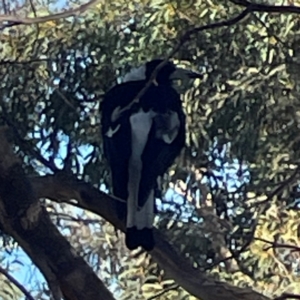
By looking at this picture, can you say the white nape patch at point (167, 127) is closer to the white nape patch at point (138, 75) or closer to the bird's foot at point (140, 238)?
the white nape patch at point (138, 75)

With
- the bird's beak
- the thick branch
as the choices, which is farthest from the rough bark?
the bird's beak

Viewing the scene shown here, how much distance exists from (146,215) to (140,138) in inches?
9.9

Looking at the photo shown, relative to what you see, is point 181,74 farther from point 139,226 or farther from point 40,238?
point 40,238

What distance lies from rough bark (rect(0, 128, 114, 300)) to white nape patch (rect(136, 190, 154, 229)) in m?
0.32

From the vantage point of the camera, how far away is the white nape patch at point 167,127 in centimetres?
257

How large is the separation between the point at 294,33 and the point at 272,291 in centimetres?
88

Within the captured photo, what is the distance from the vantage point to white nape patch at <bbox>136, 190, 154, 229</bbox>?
2.25 metres

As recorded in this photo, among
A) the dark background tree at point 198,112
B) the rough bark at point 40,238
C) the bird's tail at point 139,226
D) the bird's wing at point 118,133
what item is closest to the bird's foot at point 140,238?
the bird's tail at point 139,226

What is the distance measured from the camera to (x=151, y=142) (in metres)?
2.50

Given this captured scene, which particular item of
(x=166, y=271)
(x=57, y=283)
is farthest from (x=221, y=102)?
(x=57, y=283)

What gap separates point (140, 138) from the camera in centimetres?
251

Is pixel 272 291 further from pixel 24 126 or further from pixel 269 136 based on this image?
pixel 24 126

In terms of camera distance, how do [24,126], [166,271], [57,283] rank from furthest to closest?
1. [24,126]
2. [166,271]
3. [57,283]

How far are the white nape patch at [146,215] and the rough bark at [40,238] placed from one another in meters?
0.32
